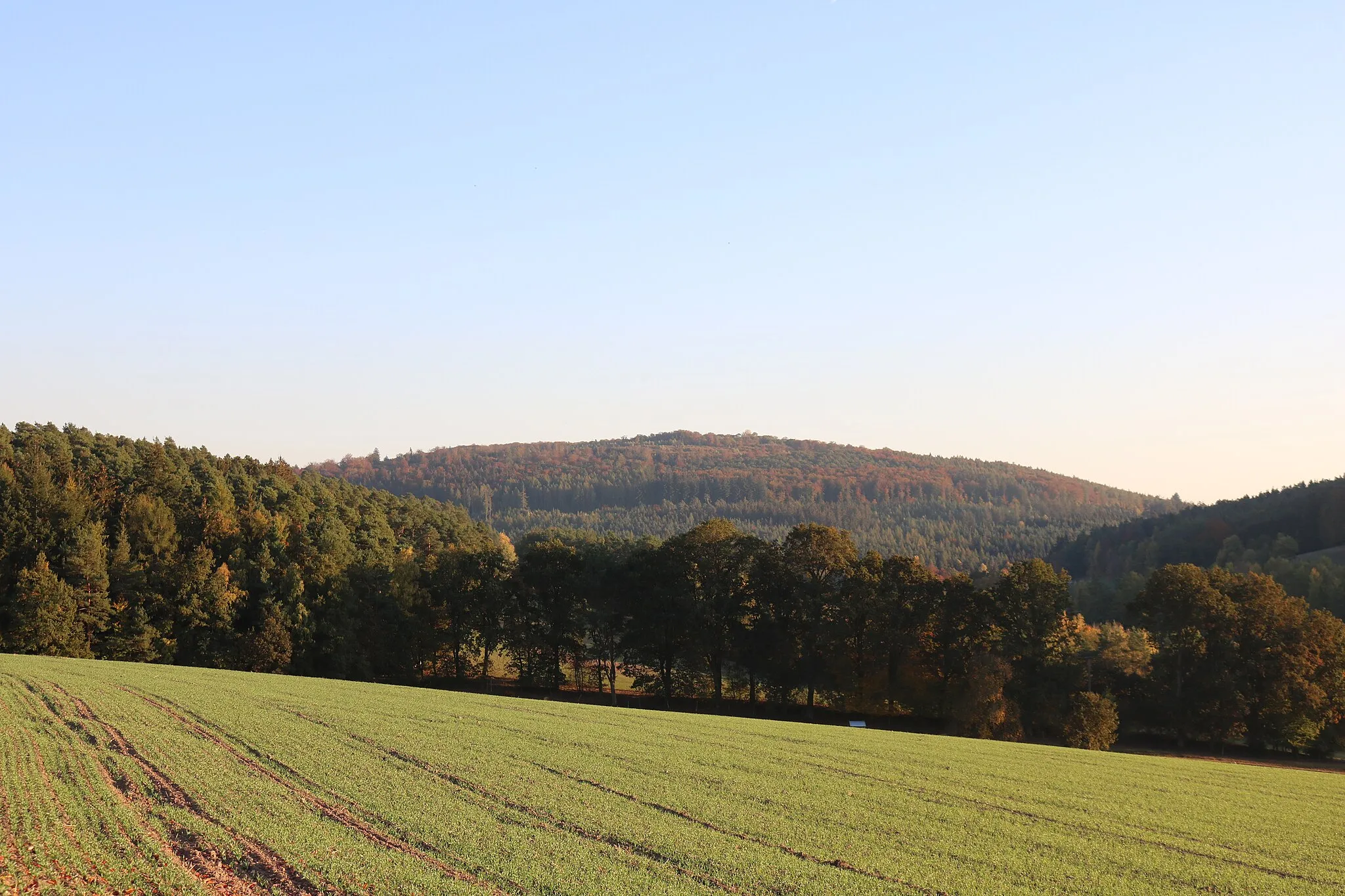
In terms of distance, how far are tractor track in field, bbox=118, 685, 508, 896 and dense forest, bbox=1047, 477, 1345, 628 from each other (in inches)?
3509

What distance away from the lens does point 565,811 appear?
23266 mm

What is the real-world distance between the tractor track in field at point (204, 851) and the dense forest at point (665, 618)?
47.1 m

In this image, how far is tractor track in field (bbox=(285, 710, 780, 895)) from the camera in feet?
60.3

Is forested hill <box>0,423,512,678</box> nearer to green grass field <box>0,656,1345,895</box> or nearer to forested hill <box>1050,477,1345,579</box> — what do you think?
green grass field <box>0,656,1345,895</box>

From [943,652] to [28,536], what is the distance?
214 ft

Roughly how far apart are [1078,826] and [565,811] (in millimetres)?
14087

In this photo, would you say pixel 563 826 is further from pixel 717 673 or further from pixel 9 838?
pixel 717 673

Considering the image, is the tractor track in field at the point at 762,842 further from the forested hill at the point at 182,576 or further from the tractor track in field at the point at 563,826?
the forested hill at the point at 182,576

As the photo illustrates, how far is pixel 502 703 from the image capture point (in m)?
49.6

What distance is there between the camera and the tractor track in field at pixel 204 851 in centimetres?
1662

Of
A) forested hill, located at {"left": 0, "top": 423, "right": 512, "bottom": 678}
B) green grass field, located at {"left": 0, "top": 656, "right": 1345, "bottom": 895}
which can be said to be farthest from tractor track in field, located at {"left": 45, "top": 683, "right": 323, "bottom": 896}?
forested hill, located at {"left": 0, "top": 423, "right": 512, "bottom": 678}

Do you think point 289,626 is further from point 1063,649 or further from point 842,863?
point 842,863

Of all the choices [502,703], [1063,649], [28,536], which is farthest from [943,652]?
[28,536]

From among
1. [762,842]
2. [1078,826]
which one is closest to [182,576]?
[762,842]
